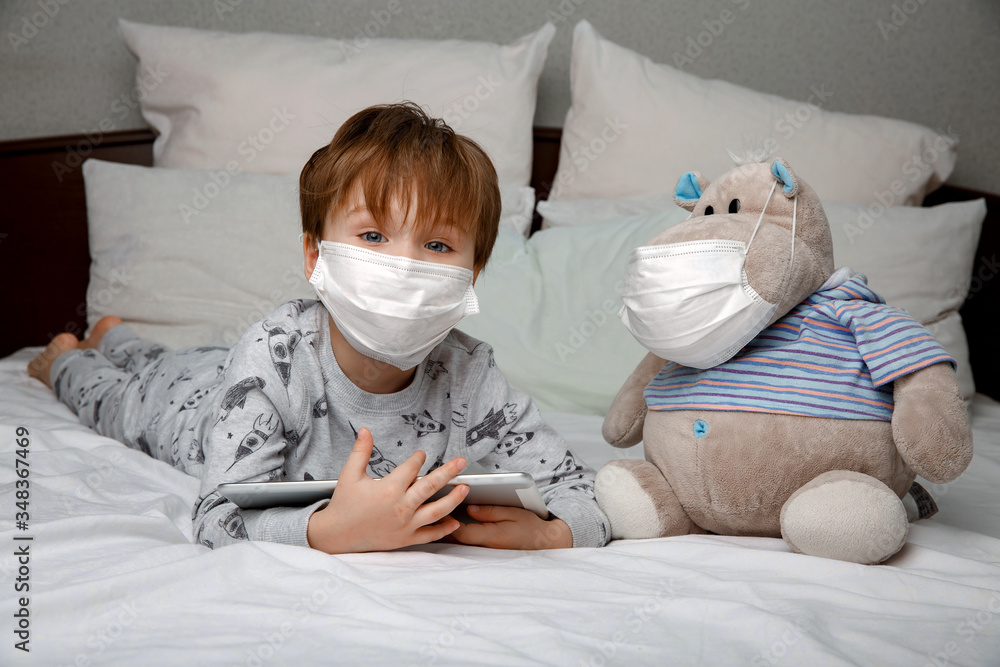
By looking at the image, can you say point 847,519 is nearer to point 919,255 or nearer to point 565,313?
point 565,313

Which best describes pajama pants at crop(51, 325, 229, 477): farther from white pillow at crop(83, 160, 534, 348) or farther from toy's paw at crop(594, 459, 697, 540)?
toy's paw at crop(594, 459, 697, 540)

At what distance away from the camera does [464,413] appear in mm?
1040

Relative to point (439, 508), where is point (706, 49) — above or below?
above

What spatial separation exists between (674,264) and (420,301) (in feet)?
0.94

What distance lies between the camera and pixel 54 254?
187cm

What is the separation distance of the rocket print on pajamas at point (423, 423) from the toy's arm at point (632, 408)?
0.23m

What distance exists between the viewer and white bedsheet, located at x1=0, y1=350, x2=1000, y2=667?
65 cm

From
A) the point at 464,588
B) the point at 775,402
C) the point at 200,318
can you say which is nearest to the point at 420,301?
the point at 464,588

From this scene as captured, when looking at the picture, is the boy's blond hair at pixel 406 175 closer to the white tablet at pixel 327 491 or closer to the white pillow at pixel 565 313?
the white tablet at pixel 327 491

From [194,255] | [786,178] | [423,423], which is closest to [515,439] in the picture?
[423,423]

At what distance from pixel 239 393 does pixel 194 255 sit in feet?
2.65

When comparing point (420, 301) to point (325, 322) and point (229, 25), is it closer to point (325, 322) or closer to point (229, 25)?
point (325, 322)

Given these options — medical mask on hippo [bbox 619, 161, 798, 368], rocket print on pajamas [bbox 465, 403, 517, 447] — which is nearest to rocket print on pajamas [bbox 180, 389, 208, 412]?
rocket print on pajamas [bbox 465, 403, 517, 447]

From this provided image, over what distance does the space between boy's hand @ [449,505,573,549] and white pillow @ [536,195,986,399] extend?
84cm
